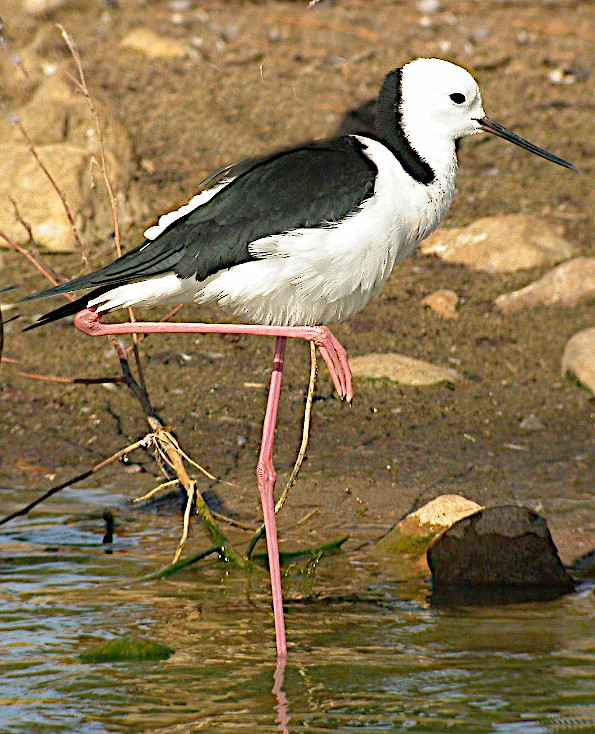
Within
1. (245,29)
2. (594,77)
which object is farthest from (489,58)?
(245,29)

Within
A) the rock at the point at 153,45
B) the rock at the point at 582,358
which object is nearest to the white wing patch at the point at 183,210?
the rock at the point at 582,358

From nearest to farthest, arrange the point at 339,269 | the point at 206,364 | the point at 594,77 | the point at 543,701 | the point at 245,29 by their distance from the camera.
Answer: the point at 543,701
the point at 339,269
the point at 206,364
the point at 594,77
the point at 245,29

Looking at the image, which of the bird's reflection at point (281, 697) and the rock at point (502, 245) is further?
the rock at point (502, 245)

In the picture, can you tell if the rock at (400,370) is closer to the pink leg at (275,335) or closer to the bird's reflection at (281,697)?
the pink leg at (275,335)

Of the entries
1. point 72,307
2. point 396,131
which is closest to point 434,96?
point 396,131

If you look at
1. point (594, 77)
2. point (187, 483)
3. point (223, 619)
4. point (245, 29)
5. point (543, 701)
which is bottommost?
point (543, 701)

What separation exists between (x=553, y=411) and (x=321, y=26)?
5.26m

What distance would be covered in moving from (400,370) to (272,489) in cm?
182

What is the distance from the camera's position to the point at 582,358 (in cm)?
601

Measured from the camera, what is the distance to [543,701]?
11.1 feet

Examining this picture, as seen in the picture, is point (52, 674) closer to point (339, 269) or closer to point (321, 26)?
point (339, 269)

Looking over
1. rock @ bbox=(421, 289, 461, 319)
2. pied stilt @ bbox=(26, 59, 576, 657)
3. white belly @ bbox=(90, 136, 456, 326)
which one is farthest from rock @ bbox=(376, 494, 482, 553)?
rock @ bbox=(421, 289, 461, 319)

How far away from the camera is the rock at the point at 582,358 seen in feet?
19.6

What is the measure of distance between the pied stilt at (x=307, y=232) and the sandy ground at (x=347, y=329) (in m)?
1.17
